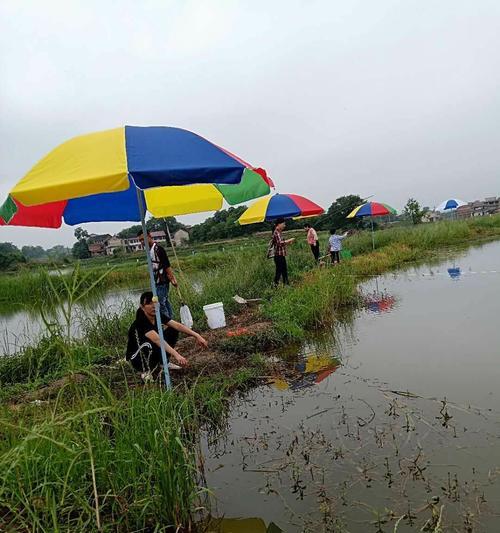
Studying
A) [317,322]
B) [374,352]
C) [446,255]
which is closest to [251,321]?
A: [317,322]

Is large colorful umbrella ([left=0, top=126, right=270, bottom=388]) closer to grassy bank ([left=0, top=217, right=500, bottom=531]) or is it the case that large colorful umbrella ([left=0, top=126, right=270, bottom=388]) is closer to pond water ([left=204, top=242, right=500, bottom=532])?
grassy bank ([left=0, top=217, right=500, bottom=531])

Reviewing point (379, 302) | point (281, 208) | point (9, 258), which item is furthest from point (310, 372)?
point (9, 258)

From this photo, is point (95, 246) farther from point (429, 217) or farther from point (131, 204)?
point (429, 217)

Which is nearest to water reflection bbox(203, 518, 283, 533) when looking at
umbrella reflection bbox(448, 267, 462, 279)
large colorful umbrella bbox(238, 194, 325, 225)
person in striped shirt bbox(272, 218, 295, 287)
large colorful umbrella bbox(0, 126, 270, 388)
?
large colorful umbrella bbox(0, 126, 270, 388)

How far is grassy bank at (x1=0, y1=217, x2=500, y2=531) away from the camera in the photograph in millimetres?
2145

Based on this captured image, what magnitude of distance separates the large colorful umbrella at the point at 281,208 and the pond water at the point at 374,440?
13.7 ft

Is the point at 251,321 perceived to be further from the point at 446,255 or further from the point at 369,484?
the point at 446,255

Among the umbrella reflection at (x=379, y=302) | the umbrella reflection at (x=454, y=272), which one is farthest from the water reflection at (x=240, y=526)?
the umbrella reflection at (x=454, y=272)

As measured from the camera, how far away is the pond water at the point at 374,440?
2469 millimetres

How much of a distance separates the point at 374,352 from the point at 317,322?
5.27ft

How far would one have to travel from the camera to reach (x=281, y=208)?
9.46m

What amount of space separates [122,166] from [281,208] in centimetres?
694

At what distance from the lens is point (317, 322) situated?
673 cm

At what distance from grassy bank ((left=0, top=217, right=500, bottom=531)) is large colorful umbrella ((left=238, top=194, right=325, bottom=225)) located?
4.37ft
